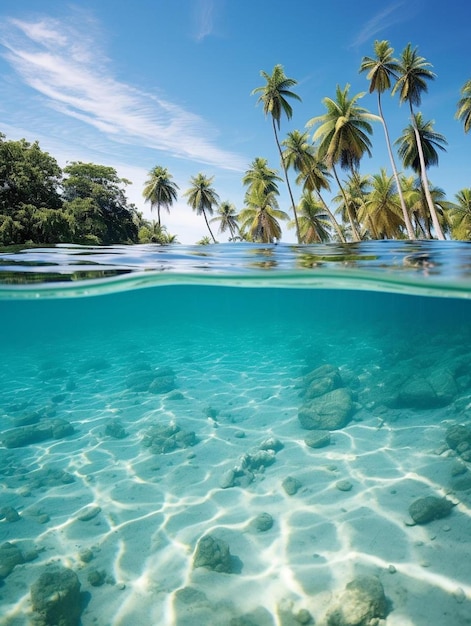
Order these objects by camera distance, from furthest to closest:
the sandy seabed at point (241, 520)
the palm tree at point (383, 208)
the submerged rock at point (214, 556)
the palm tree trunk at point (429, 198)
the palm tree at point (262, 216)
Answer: the palm tree at point (262, 216), the palm tree at point (383, 208), the palm tree trunk at point (429, 198), the submerged rock at point (214, 556), the sandy seabed at point (241, 520)

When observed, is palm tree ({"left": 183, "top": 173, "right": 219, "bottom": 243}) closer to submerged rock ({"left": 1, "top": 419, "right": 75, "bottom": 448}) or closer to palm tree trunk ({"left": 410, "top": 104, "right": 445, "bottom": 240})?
palm tree trunk ({"left": 410, "top": 104, "right": 445, "bottom": 240})

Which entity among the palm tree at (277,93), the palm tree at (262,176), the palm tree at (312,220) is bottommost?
the palm tree at (312,220)

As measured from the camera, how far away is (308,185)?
34.8m

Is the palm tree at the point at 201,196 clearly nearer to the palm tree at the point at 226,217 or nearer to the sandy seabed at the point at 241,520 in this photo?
the palm tree at the point at 226,217

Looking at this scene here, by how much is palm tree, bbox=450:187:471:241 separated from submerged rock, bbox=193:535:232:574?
41.6 m

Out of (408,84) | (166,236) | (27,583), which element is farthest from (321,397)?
(166,236)

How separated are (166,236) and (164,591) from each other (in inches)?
1976

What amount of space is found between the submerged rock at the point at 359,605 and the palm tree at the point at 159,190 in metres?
49.7

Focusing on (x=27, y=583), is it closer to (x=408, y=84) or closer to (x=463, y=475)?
(x=463, y=475)

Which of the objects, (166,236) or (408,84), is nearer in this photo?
(408,84)

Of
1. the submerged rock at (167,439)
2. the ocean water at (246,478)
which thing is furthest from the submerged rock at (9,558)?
the submerged rock at (167,439)

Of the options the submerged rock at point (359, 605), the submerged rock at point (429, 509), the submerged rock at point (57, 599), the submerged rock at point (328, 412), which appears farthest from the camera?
the submerged rock at point (328, 412)

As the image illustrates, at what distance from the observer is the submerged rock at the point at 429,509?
17.5ft

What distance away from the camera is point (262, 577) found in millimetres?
4742
